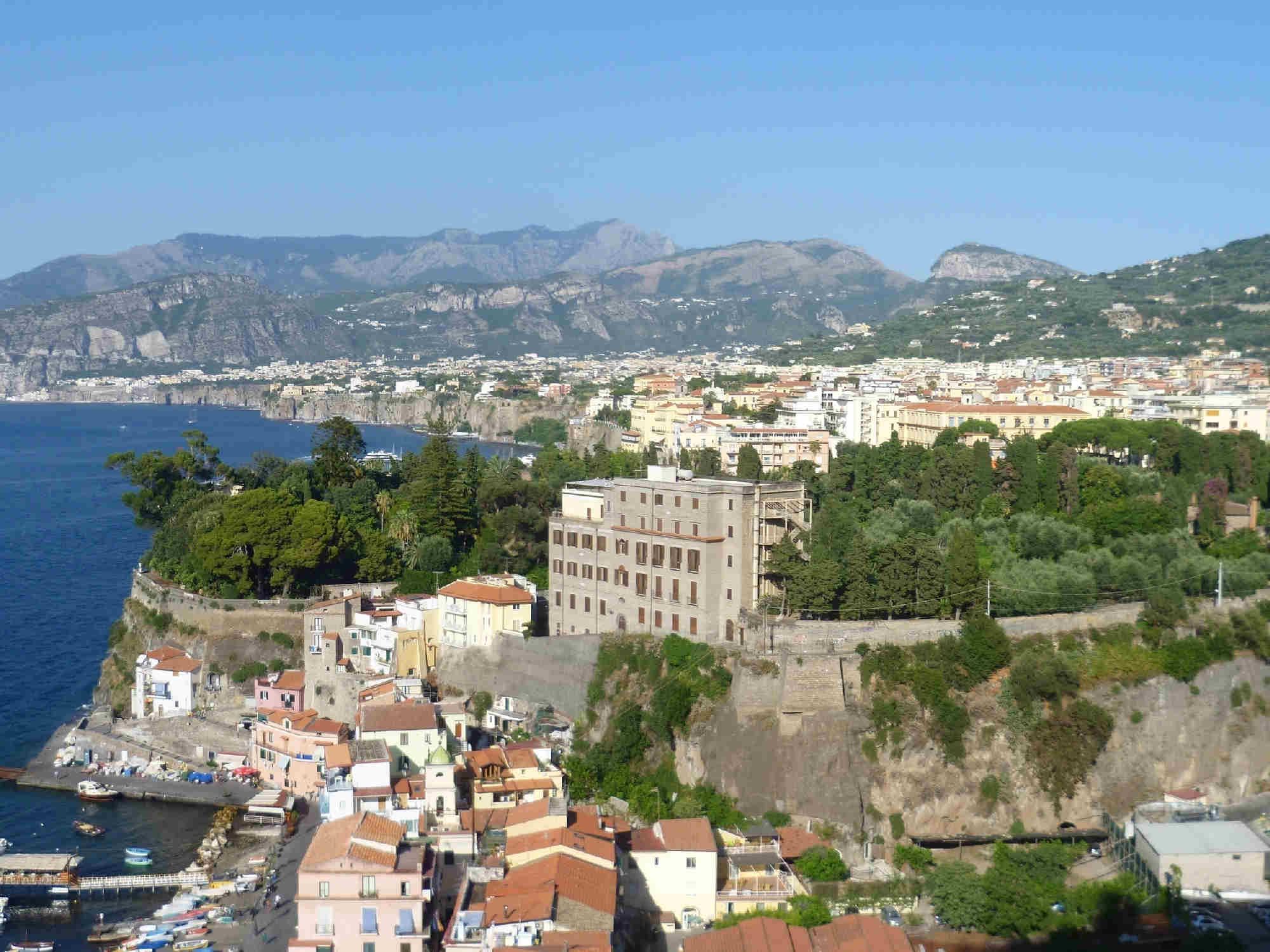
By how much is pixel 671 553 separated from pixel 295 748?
940 centimetres

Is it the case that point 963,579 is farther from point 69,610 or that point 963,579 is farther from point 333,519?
point 69,610

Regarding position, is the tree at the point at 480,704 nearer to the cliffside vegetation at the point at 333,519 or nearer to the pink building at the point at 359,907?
the cliffside vegetation at the point at 333,519

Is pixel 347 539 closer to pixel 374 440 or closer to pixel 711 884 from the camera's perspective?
pixel 711 884

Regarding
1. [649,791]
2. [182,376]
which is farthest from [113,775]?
[182,376]

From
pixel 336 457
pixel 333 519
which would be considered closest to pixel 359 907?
pixel 333 519

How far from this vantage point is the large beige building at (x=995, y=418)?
164 ft

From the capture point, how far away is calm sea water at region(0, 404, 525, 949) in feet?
96.9

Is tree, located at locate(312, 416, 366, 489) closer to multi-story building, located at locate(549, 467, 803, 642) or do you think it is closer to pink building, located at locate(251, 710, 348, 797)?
pink building, located at locate(251, 710, 348, 797)

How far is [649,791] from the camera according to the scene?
28.6 meters

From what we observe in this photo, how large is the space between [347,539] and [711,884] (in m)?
19.3

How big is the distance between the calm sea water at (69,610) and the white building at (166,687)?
259 centimetres

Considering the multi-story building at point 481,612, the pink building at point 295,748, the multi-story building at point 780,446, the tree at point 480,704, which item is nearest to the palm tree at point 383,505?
the multi-story building at point 481,612

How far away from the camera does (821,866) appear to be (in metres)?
Answer: 25.8

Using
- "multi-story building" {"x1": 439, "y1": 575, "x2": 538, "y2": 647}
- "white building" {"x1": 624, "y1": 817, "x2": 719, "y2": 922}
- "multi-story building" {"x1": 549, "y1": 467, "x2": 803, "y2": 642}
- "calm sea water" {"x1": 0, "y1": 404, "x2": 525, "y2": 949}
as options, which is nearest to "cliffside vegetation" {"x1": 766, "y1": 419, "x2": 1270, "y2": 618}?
"multi-story building" {"x1": 549, "y1": 467, "x2": 803, "y2": 642}
